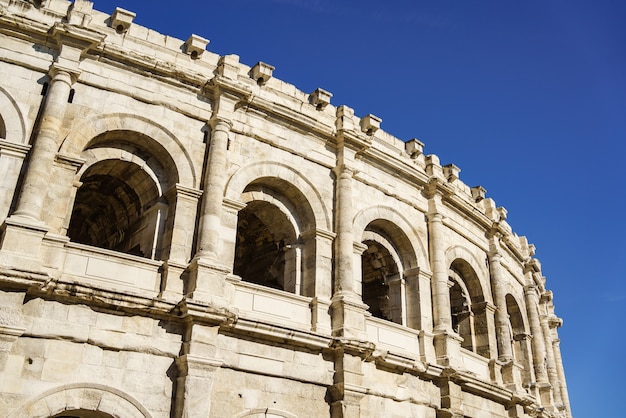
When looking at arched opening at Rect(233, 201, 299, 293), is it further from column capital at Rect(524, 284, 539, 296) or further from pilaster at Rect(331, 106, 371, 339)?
column capital at Rect(524, 284, 539, 296)

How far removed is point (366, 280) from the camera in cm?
1734

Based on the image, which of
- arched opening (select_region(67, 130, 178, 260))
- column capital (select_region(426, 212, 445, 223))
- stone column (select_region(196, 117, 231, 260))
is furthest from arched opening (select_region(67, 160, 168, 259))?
column capital (select_region(426, 212, 445, 223))

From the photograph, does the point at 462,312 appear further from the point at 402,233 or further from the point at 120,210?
the point at 120,210

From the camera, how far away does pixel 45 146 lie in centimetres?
1111

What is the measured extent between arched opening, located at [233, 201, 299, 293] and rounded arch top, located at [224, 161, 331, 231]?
568 mm

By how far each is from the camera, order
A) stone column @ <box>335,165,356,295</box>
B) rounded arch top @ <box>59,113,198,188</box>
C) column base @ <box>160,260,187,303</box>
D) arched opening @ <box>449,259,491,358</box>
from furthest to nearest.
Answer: arched opening @ <box>449,259,491,358</box>, stone column @ <box>335,165,356,295</box>, rounded arch top @ <box>59,113,198,188</box>, column base @ <box>160,260,187,303</box>

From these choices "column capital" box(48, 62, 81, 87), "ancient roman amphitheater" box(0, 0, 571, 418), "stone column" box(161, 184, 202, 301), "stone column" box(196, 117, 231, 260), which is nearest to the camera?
"ancient roman amphitheater" box(0, 0, 571, 418)

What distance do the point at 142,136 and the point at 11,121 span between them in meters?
2.29

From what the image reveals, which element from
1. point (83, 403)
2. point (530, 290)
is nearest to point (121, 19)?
point (83, 403)

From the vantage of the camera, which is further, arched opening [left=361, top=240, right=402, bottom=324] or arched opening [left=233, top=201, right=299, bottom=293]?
arched opening [left=361, top=240, right=402, bottom=324]

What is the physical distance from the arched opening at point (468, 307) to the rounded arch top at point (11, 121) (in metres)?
11.1

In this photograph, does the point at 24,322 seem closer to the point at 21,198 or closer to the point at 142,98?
the point at 21,198

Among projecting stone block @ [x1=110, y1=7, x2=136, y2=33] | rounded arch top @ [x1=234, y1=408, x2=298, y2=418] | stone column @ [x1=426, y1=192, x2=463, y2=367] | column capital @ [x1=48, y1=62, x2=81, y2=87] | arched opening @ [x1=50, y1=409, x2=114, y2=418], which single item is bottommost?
arched opening @ [x1=50, y1=409, x2=114, y2=418]

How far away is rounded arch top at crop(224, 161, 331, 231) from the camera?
13503 mm
